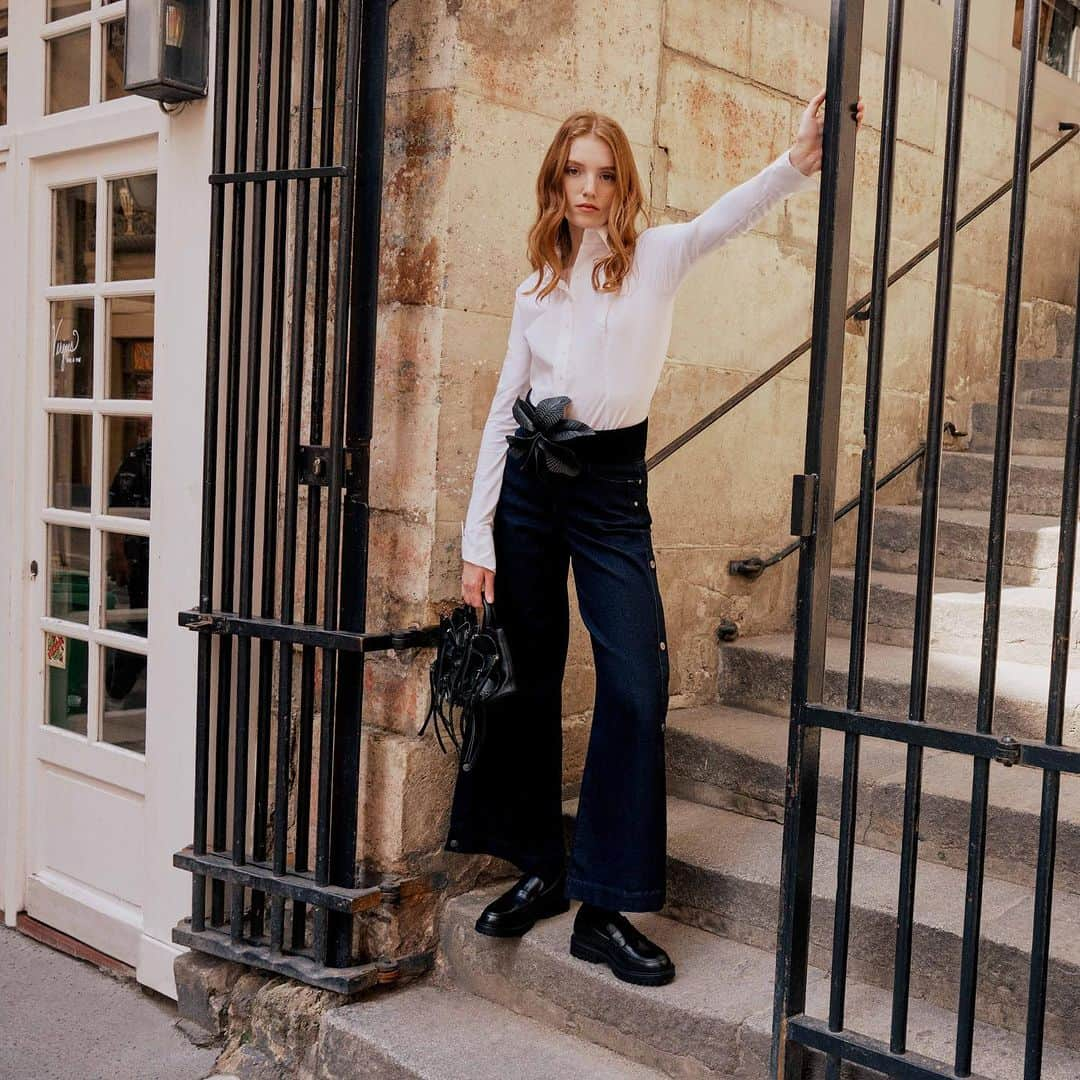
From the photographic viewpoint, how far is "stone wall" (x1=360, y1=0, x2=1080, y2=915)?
310 cm

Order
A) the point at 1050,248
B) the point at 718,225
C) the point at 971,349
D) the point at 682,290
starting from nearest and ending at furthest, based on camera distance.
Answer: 1. the point at 718,225
2. the point at 682,290
3. the point at 971,349
4. the point at 1050,248

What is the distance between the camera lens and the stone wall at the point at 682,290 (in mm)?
3096

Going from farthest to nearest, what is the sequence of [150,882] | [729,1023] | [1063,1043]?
1. [150,882]
2. [729,1023]
3. [1063,1043]

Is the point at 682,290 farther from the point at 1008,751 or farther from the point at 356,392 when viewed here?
the point at 1008,751

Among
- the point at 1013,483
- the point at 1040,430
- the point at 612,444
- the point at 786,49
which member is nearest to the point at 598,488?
the point at 612,444

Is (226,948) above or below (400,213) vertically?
below

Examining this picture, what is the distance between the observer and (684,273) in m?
2.74

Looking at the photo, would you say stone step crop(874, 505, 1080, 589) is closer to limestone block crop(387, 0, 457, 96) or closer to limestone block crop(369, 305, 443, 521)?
limestone block crop(369, 305, 443, 521)

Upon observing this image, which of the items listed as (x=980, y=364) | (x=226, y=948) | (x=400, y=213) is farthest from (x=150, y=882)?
(x=980, y=364)

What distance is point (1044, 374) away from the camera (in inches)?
198

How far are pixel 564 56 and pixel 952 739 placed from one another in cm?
199

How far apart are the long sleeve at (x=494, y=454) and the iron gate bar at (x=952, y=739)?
86cm

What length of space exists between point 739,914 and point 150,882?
161 cm

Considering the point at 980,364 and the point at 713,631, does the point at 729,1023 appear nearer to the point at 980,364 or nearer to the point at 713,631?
the point at 713,631
